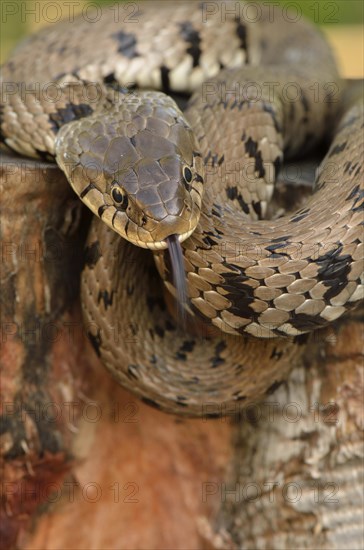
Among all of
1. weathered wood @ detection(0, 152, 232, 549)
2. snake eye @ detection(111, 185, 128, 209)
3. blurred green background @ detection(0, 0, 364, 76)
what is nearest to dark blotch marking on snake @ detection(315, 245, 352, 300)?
snake eye @ detection(111, 185, 128, 209)

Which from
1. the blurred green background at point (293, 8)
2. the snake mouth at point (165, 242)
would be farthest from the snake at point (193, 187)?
the blurred green background at point (293, 8)

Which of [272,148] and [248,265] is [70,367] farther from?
[272,148]

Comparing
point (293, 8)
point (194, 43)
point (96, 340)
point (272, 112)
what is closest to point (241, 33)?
point (194, 43)

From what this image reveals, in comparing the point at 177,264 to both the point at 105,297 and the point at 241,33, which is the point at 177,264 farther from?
the point at 241,33

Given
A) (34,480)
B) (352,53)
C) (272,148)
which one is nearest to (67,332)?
(34,480)

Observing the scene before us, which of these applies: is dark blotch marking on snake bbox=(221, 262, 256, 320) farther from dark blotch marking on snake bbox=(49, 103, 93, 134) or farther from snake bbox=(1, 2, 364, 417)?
dark blotch marking on snake bbox=(49, 103, 93, 134)
